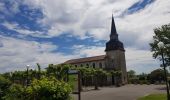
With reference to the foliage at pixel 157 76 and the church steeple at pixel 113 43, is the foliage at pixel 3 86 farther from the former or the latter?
the church steeple at pixel 113 43

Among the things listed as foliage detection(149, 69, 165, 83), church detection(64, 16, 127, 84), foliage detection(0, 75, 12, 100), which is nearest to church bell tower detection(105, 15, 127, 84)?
church detection(64, 16, 127, 84)

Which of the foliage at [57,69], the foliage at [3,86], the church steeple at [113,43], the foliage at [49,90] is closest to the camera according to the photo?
the foliage at [49,90]

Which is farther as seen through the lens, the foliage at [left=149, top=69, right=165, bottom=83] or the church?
the church

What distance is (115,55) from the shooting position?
8262 centimetres

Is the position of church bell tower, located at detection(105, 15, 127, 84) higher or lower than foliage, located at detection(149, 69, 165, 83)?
higher

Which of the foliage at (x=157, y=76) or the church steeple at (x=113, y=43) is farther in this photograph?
the church steeple at (x=113, y=43)

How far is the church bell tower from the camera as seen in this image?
82750 mm

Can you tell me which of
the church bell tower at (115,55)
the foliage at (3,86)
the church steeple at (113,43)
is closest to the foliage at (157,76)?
the church bell tower at (115,55)

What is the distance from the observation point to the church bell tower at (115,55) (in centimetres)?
8275

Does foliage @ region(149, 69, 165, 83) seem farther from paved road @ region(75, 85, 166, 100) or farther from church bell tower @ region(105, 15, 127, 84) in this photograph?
paved road @ region(75, 85, 166, 100)

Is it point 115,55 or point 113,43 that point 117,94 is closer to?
point 115,55

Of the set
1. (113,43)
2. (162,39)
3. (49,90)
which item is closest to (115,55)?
(113,43)

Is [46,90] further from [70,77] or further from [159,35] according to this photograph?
[159,35]

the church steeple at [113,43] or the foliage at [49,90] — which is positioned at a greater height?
the church steeple at [113,43]
